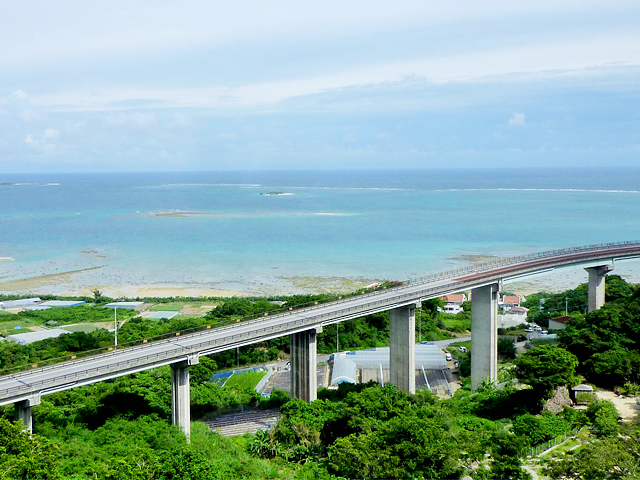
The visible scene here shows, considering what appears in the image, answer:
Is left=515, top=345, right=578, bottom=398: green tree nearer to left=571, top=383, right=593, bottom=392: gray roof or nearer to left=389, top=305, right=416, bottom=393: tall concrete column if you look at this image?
left=571, top=383, right=593, bottom=392: gray roof

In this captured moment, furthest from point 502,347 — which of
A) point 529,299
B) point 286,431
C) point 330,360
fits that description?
point 286,431

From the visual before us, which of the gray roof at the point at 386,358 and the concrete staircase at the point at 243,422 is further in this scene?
the gray roof at the point at 386,358

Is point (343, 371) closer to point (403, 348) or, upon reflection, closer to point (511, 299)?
point (403, 348)

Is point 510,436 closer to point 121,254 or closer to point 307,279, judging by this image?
point 307,279

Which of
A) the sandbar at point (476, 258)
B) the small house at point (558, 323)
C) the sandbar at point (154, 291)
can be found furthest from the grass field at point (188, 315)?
the sandbar at point (476, 258)

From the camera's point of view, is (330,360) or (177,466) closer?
(177,466)

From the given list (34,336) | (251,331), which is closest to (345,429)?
(251,331)

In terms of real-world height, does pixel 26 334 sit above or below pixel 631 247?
below

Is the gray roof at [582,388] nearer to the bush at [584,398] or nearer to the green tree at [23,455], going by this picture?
the bush at [584,398]
